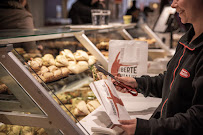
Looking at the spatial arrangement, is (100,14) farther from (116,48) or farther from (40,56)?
(40,56)

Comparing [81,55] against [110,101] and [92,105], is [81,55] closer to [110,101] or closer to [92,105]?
[92,105]

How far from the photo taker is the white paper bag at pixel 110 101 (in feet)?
3.59

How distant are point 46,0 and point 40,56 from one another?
7377 mm

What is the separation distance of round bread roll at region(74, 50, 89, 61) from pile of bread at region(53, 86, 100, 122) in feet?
1.63

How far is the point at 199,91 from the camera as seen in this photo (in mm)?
872

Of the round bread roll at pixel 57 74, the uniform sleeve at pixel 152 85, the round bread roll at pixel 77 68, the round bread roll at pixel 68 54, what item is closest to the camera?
the uniform sleeve at pixel 152 85

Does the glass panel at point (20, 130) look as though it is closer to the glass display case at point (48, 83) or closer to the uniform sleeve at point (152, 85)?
the glass display case at point (48, 83)

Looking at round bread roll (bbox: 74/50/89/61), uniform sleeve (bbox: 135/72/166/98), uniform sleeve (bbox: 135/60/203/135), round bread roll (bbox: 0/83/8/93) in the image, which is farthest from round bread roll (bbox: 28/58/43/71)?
uniform sleeve (bbox: 135/60/203/135)

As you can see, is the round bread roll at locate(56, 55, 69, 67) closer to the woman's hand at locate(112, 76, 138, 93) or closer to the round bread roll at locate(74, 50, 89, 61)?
the round bread roll at locate(74, 50, 89, 61)

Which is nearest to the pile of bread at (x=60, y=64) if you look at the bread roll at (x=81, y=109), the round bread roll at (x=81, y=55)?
the round bread roll at (x=81, y=55)

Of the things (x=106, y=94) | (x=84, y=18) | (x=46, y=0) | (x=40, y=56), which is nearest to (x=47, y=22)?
(x=46, y=0)

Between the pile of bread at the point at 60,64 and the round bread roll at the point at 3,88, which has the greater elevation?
the round bread roll at the point at 3,88

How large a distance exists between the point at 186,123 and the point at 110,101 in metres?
0.39

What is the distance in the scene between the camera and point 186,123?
35.1 inches
